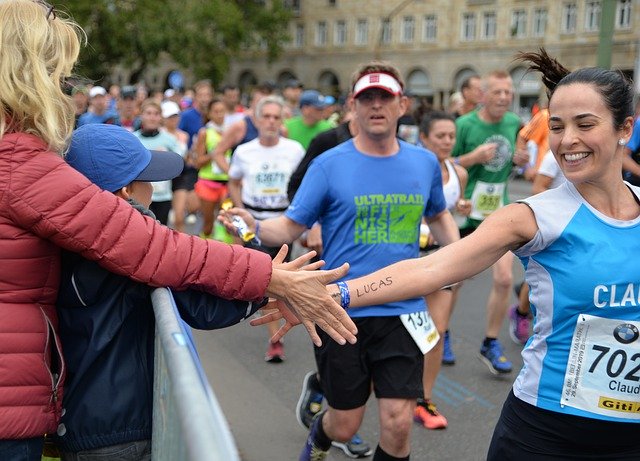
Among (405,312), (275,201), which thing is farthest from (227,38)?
(405,312)

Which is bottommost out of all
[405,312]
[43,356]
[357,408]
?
[357,408]

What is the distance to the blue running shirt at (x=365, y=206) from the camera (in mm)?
3975

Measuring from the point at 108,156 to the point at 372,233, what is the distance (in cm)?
191

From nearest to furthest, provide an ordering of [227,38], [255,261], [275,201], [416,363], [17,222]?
[17,222] < [255,261] < [416,363] < [275,201] < [227,38]

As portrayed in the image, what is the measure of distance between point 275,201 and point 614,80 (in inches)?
193

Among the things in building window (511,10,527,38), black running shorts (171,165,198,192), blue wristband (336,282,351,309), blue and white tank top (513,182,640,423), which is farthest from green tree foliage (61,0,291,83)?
blue and white tank top (513,182,640,423)

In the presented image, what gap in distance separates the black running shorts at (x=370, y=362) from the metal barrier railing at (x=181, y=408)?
182cm

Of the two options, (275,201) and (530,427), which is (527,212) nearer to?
(530,427)

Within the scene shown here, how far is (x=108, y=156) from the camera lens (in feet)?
7.55

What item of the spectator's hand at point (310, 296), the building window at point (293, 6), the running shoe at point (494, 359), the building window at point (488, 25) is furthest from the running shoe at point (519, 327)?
the building window at point (293, 6)

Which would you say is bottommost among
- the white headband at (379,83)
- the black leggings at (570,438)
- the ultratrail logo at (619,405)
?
the black leggings at (570,438)

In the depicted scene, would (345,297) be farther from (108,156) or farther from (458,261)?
(108,156)

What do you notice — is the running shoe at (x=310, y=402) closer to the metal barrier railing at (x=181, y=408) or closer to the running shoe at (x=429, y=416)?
the running shoe at (x=429, y=416)

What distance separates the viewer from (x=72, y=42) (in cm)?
223
